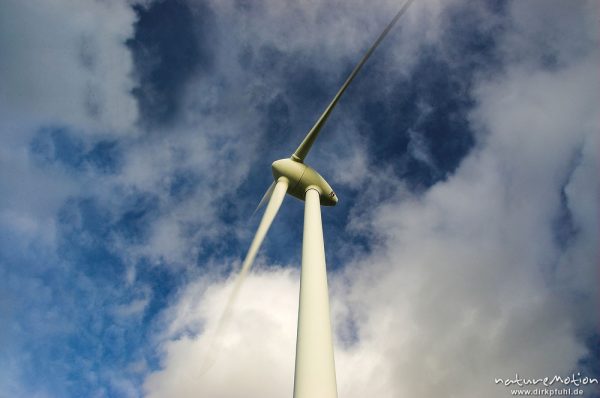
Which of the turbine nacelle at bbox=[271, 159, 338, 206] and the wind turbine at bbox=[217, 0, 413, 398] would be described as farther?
the turbine nacelle at bbox=[271, 159, 338, 206]

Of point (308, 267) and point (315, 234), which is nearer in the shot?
point (308, 267)

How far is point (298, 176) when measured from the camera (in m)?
18.0

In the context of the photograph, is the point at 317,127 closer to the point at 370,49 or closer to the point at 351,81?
the point at 351,81

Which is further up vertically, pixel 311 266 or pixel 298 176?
pixel 298 176

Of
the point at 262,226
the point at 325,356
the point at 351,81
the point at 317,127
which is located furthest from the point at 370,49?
the point at 325,356

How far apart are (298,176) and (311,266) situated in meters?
7.57

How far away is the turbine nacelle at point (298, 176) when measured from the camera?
18.1 m

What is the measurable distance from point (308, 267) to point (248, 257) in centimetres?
429

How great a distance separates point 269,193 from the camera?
21344 mm

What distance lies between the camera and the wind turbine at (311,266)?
8188 mm

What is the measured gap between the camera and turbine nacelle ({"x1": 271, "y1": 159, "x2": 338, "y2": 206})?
18094mm

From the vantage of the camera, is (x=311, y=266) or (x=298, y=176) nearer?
(x=311, y=266)

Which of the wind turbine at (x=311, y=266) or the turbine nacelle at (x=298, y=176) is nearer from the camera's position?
the wind turbine at (x=311, y=266)

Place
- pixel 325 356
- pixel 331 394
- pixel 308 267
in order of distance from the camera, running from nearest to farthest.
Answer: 1. pixel 331 394
2. pixel 325 356
3. pixel 308 267
